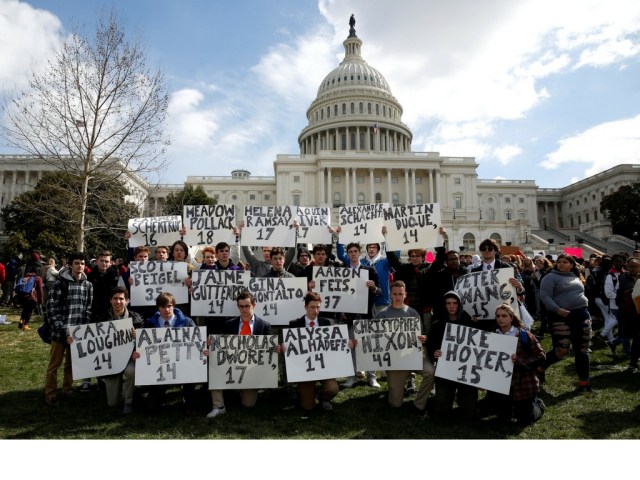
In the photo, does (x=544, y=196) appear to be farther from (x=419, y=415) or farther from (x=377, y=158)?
(x=419, y=415)

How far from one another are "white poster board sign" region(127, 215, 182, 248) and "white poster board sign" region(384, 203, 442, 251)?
425cm

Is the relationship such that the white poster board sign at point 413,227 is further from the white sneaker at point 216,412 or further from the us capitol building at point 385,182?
the us capitol building at point 385,182

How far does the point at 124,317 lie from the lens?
696cm

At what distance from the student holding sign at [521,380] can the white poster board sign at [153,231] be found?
637 centimetres

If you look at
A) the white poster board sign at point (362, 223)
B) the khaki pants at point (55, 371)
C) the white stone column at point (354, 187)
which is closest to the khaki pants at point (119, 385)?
the khaki pants at point (55, 371)

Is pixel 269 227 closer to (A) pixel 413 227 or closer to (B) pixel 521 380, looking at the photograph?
(A) pixel 413 227

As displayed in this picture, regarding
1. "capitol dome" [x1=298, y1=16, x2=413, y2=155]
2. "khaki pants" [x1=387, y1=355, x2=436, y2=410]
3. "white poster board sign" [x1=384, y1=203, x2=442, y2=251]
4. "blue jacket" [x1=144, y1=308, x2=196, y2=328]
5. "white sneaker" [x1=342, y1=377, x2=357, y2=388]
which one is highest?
"capitol dome" [x1=298, y1=16, x2=413, y2=155]

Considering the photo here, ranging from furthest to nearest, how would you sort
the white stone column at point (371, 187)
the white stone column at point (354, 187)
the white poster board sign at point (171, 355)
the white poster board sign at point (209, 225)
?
the white stone column at point (371, 187)
the white stone column at point (354, 187)
the white poster board sign at point (209, 225)
the white poster board sign at point (171, 355)

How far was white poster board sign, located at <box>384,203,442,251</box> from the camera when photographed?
28.9 feet

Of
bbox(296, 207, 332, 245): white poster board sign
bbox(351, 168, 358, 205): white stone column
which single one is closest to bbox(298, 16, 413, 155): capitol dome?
bbox(351, 168, 358, 205): white stone column

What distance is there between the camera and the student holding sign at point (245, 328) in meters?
6.45

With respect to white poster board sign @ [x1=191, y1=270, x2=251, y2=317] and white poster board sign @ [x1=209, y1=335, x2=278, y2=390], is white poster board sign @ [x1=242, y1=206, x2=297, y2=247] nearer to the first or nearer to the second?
white poster board sign @ [x1=191, y1=270, x2=251, y2=317]

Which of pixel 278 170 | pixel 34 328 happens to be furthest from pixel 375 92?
pixel 34 328

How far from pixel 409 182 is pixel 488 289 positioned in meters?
71.9
